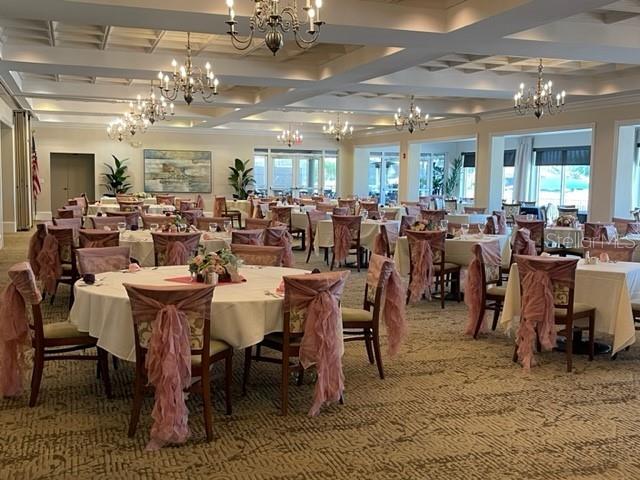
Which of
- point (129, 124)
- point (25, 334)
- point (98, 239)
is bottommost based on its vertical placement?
point (25, 334)

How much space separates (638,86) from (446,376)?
8.75 m

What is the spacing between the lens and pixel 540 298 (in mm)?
5414

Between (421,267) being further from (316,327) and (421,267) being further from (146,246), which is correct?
(316,327)

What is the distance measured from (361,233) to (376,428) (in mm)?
6830

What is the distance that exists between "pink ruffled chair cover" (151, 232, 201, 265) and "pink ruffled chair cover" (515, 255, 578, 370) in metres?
3.60

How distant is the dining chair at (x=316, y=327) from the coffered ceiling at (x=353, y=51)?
11.7 feet

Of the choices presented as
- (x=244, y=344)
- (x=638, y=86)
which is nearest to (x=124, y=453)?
(x=244, y=344)

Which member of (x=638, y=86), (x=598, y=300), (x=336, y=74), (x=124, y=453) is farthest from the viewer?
(x=638, y=86)

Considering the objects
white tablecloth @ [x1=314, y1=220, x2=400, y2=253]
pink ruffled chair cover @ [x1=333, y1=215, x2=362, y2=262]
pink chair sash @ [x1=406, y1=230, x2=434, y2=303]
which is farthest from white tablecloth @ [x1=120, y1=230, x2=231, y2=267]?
white tablecloth @ [x1=314, y1=220, x2=400, y2=253]

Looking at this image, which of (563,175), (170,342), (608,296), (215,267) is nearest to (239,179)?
(563,175)

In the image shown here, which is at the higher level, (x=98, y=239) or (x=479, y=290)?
(x=98, y=239)

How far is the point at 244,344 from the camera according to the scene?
13.8ft

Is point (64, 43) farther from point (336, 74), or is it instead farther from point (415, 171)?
point (415, 171)

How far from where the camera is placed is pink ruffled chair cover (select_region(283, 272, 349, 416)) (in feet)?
13.9
